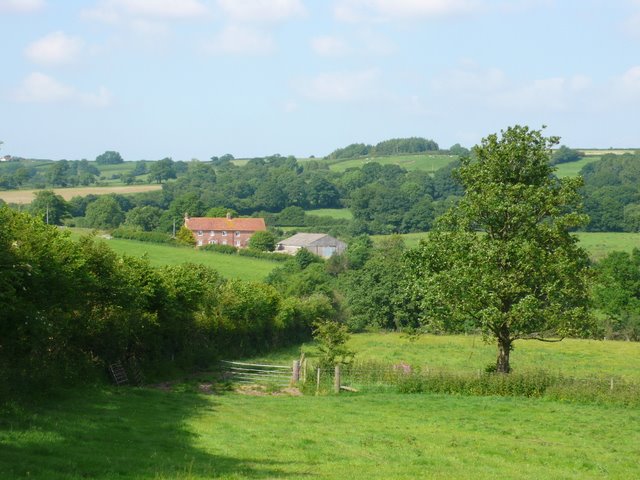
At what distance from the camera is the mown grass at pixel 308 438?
1688 cm

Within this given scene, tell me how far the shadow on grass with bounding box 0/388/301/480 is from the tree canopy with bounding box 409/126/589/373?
41.6ft

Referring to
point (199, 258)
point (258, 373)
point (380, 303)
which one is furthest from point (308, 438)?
point (199, 258)

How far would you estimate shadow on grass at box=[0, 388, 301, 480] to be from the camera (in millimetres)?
15484

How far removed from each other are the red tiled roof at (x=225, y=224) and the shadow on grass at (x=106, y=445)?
118389 millimetres

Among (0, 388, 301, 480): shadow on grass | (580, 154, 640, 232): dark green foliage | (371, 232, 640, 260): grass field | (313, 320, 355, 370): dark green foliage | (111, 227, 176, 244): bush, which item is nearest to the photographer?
(0, 388, 301, 480): shadow on grass

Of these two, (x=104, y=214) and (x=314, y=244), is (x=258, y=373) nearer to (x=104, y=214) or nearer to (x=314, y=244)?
(x=314, y=244)

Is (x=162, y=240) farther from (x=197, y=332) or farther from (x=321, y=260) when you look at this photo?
(x=197, y=332)

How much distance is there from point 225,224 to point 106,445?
12782cm

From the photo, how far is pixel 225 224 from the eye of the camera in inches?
5743

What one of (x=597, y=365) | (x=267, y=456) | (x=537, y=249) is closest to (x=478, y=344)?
(x=597, y=365)

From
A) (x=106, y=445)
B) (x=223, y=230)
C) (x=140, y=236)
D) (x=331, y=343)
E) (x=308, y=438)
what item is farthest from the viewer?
(x=223, y=230)

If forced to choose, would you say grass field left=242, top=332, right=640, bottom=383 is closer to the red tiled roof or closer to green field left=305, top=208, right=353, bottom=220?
the red tiled roof

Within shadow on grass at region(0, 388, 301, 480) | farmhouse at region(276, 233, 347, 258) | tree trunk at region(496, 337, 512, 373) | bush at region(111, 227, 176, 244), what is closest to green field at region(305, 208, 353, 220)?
farmhouse at region(276, 233, 347, 258)

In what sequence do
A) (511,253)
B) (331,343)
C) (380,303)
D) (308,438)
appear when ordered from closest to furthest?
(308,438), (511,253), (331,343), (380,303)
